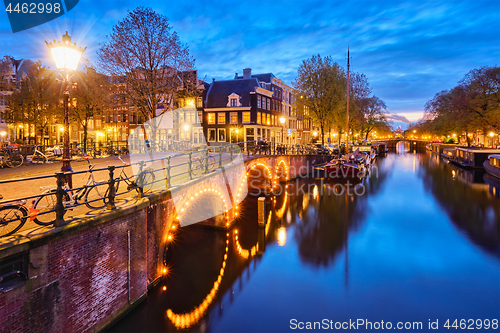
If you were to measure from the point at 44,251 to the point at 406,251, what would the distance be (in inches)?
601

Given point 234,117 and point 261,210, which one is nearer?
point 261,210

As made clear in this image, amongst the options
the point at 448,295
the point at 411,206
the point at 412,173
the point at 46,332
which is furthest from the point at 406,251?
the point at 412,173

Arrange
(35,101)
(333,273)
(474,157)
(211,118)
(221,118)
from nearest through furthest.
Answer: (333,273) → (35,101) → (474,157) → (221,118) → (211,118)

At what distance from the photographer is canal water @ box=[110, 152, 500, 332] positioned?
30.0ft

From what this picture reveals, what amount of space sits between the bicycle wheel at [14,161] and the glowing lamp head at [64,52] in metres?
11.3

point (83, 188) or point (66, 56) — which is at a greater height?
point (66, 56)

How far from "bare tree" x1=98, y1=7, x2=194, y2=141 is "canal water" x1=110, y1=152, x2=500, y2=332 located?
9535 mm

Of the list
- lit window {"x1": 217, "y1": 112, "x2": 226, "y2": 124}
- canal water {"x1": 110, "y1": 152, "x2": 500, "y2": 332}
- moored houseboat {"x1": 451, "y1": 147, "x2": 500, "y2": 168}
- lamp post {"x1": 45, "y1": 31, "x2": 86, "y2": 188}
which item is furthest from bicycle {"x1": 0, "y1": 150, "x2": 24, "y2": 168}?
moored houseboat {"x1": 451, "y1": 147, "x2": 500, "y2": 168}

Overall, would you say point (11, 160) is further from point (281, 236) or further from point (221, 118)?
point (221, 118)

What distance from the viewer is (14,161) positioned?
15328 millimetres

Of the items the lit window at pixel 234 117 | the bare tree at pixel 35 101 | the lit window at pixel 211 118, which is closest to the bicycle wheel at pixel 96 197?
the bare tree at pixel 35 101

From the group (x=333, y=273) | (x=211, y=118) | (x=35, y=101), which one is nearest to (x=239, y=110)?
(x=211, y=118)

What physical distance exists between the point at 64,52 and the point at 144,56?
40.5 ft

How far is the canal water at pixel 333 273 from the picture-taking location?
30.0 ft
